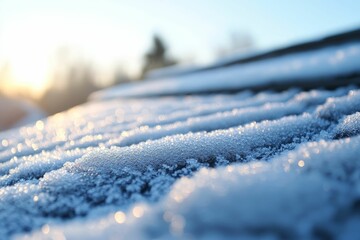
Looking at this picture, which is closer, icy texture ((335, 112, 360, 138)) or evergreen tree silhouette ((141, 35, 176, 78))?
icy texture ((335, 112, 360, 138))

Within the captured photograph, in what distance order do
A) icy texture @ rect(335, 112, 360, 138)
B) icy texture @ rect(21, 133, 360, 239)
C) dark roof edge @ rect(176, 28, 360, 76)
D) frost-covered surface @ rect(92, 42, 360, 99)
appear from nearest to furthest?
icy texture @ rect(21, 133, 360, 239), icy texture @ rect(335, 112, 360, 138), frost-covered surface @ rect(92, 42, 360, 99), dark roof edge @ rect(176, 28, 360, 76)

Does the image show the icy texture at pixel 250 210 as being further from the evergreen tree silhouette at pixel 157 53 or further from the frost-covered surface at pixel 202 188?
the evergreen tree silhouette at pixel 157 53

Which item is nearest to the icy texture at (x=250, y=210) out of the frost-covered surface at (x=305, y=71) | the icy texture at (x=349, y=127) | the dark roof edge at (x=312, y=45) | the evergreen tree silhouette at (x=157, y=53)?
the icy texture at (x=349, y=127)

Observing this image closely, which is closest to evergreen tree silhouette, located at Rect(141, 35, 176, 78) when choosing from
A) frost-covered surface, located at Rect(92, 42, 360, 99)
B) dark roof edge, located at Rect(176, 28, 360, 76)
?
dark roof edge, located at Rect(176, 28, 360, 76)

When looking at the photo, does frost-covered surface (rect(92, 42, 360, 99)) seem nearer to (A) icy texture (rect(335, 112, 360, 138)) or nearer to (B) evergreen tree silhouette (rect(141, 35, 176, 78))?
(A) icy texture (rect(335, 112, 360, 138))

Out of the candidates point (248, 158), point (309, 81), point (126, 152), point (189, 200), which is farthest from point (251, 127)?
point (309, 81)

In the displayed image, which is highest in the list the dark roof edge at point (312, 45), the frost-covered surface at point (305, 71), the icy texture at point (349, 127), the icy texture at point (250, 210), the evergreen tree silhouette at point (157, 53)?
the evergreen tree silhouette at point (157, 53)

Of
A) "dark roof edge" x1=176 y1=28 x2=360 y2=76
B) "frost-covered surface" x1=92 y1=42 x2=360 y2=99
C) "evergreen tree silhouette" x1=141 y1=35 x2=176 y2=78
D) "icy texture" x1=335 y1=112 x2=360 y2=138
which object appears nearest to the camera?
"icy texture" x1=335 y1=112 x2=360 y2=138

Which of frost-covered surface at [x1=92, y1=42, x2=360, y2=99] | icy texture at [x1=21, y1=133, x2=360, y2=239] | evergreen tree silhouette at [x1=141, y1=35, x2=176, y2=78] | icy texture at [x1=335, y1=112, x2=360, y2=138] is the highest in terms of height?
evergreen tree silhouette at [x1=141, y1=35, x2=176, y2=78]

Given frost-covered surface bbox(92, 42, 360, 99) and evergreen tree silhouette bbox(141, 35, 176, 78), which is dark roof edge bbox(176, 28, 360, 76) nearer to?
frost-covered surface bbox(92, 42, 360, 99)

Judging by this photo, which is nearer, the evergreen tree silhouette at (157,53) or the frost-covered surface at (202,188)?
the frost-covered surface at (202,188)

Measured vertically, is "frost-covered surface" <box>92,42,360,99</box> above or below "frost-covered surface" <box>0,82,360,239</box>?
above
